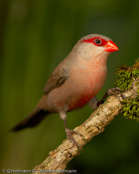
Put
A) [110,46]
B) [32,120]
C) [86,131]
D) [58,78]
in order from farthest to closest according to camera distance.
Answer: [32,120] < [58,78] < [110,46] < [86,131]

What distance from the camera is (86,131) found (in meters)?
1.32

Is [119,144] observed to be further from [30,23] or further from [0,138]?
[30,23]

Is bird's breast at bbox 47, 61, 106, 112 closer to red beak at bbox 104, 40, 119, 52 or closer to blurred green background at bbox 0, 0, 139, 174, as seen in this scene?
red beak at bbox 104, 40, 119, 52

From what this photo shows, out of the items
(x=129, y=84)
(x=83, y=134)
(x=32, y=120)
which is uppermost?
(x=32, y=120)

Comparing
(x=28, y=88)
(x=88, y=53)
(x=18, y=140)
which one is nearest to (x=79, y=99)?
(x=88, y=53)

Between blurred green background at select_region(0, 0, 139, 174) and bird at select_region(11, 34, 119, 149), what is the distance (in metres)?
0.30

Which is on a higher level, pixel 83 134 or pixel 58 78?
pixel 58 78

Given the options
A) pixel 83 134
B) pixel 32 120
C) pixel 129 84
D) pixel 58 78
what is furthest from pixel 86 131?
→ pixel 32 120

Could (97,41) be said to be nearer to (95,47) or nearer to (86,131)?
(95,47)

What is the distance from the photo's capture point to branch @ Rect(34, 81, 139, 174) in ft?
4.24

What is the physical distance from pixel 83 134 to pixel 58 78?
1.67ft

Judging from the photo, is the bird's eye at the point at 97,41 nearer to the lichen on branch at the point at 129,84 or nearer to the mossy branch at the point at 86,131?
the lichen on branch at the point at 129,84

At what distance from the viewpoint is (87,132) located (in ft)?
4.33

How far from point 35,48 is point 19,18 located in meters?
0.29
